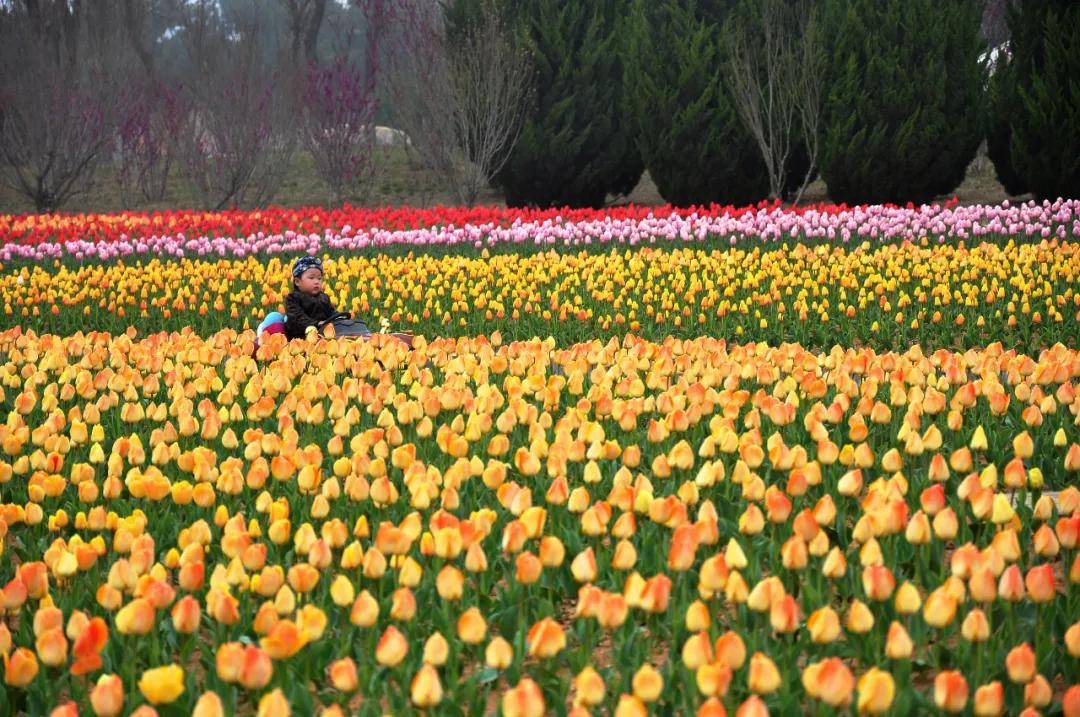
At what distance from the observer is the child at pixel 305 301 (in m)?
7.58

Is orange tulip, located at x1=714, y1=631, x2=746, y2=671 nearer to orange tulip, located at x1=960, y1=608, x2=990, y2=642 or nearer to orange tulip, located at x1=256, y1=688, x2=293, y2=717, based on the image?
orange tulip, located at x1=960, y1=608, x2=990, y2=642

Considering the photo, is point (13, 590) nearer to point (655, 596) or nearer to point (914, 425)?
point (655, 596)

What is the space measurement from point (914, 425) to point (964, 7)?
14.0m

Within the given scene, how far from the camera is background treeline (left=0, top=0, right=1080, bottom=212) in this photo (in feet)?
53.8

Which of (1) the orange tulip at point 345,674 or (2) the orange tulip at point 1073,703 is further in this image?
(1) the orange tulip at point 345,674

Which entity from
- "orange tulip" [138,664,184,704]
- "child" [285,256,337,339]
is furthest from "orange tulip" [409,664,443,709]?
"child" [285,256,337,339]

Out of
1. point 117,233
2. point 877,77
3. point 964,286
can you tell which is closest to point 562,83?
point 877,77

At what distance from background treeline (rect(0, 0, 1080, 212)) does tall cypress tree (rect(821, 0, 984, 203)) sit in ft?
0.10

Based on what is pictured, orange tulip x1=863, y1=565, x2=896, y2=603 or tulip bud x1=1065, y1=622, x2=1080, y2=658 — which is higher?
orange tulip x1=863, y1=565, x2=896, y2=603

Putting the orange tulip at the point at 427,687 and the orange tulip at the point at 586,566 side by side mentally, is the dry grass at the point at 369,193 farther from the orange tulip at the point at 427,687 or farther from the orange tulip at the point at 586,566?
the orange tulip at the point at 427,687

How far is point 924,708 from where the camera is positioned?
8.28ft

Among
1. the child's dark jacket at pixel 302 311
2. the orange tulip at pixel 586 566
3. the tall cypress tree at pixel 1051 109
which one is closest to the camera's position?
the orange tulip at pixel 586 566

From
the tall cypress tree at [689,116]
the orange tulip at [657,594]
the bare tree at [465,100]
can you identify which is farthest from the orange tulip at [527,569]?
the tall cypress tree at [689,116]

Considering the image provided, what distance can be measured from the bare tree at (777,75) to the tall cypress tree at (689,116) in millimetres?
402
